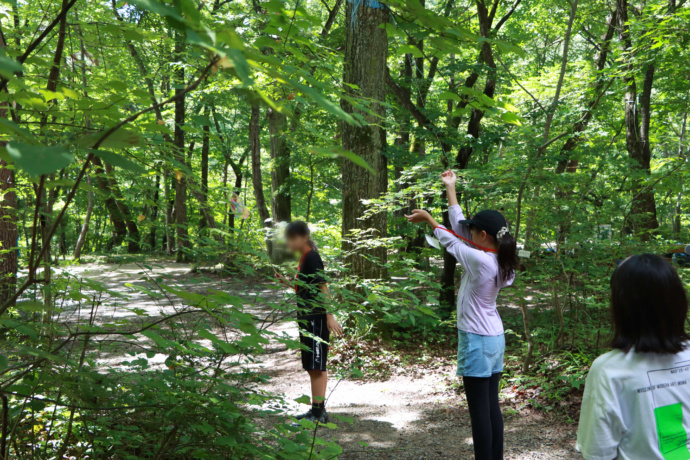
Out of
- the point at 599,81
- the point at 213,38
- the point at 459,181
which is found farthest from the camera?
the point at 599,81

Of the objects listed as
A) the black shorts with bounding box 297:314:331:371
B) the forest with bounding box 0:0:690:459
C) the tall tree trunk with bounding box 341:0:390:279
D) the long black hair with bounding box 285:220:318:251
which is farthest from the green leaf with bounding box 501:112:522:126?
the tall tree trunk with bounding box 341:0:390:279

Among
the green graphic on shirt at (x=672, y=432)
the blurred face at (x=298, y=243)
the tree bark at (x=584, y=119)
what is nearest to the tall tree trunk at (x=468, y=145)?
the tree bark at (x=584, y=119)

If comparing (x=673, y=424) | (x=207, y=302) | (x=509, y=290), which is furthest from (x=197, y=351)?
(x=509, y=290)

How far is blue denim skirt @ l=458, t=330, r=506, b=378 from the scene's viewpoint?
2875 mm

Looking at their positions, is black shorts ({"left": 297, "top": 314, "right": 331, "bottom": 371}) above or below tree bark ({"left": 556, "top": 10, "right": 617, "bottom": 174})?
below

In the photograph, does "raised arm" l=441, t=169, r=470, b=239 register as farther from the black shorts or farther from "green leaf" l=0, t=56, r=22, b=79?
"green leaf" l=0, t=56, r=22, b=79

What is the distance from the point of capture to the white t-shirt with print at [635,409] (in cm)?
146

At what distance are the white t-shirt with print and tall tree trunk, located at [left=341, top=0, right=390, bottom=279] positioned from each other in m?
4.04

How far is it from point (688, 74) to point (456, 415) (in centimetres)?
763

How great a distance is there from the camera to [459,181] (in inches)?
245

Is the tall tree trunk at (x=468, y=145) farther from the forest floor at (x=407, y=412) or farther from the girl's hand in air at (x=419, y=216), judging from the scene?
the girl's hand in air at (x=419, y=216)

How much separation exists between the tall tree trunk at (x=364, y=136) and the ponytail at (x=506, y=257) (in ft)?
8.46

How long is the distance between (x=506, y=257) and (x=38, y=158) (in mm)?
2691

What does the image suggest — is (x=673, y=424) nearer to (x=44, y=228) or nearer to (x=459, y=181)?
(x=44, y=228)
